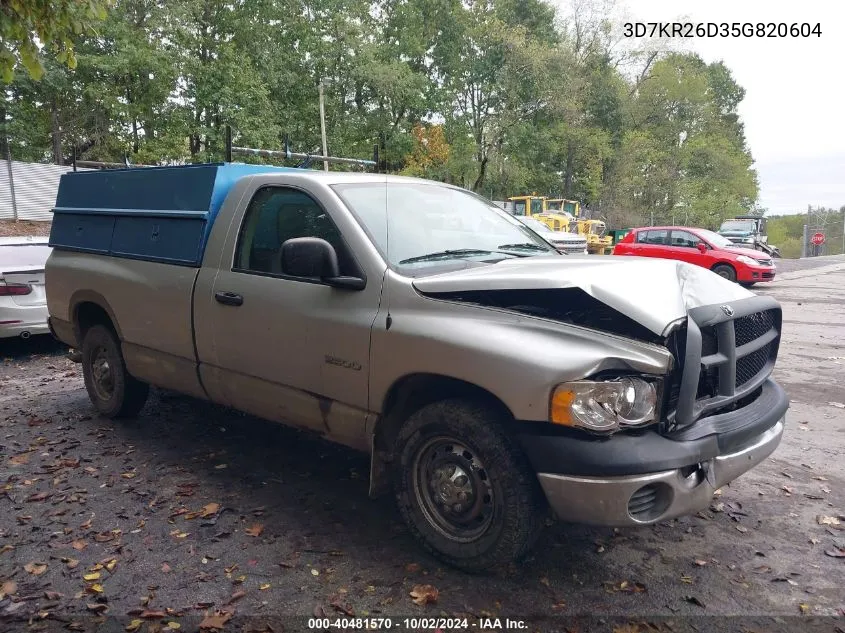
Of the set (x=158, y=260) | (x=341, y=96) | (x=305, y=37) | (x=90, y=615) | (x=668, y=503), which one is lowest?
(x=90, y=615)

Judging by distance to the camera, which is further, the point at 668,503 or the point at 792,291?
the point at 792,291

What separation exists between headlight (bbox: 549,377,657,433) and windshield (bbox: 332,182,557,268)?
3.91 ft

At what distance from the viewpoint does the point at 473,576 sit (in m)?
3.18

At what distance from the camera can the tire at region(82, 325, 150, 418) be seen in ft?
17.8

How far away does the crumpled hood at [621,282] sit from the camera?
2.90 meters

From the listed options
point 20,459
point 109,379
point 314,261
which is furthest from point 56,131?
point 314,261

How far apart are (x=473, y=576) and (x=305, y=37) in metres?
32.5

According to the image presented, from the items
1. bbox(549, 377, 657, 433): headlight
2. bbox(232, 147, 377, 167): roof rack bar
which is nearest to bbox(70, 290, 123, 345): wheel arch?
bbox(232, 147, 377, 167): roof rack bar

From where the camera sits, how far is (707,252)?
18500 mm

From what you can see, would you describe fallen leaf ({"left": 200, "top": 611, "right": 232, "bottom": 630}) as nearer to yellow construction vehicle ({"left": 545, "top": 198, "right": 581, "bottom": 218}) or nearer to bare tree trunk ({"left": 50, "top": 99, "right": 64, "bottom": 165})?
bare tree trunk ({"left": 50, "top": 99, "right": 64, "bottom": 165})

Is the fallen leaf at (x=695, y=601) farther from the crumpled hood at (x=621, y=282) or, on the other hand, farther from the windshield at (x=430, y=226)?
the windshield at (x=430, y=226)

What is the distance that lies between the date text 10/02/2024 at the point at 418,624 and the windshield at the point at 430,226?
1743 mm

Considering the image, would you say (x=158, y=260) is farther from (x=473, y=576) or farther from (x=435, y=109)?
(x=435, y=109)

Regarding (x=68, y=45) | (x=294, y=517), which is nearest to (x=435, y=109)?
(x=68, y=45)
